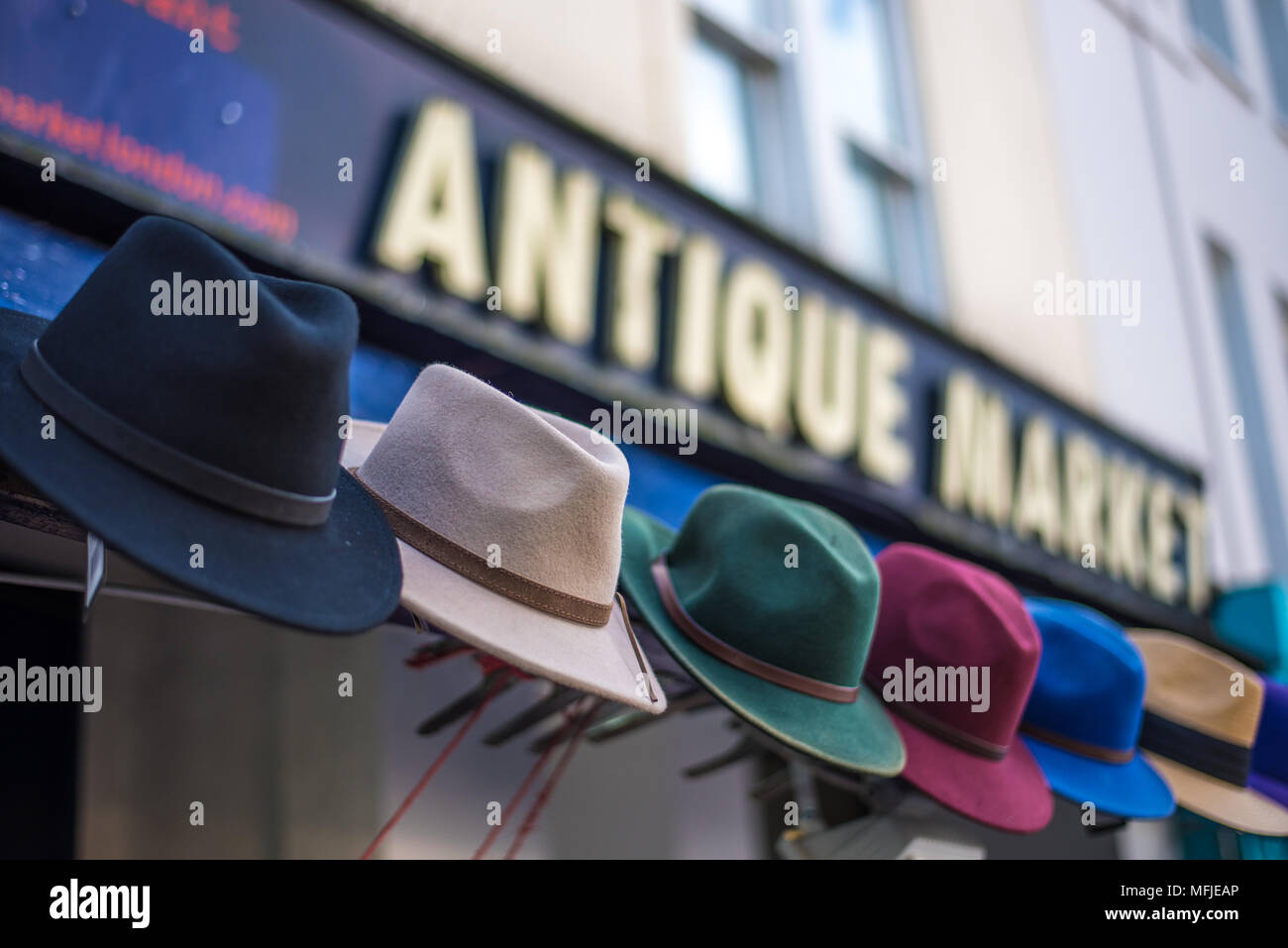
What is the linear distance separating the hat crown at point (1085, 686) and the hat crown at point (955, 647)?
0.29m

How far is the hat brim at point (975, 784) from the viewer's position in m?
2.34

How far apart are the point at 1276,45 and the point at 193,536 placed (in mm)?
10737

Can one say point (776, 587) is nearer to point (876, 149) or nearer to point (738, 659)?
point (738, 659)

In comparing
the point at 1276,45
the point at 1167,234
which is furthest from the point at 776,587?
the point at 1276,45

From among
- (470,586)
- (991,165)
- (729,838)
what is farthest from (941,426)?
(470,586)

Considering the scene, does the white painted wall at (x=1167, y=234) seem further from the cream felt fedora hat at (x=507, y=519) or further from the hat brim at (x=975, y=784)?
the cream felt fedora hat at (x=507, y=519)

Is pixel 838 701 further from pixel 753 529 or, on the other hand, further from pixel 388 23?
pixel 388 23

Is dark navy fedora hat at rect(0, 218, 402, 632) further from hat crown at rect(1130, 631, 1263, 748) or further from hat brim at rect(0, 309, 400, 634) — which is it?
hat crown at rect(1130, 631, 1263, 748)

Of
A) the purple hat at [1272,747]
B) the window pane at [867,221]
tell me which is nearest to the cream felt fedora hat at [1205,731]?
the purple hat at [1272,747]

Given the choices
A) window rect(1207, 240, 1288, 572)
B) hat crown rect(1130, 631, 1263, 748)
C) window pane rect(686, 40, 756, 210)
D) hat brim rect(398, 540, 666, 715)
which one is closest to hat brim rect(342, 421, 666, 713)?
hat brim rect(398, 540, 666, 715)

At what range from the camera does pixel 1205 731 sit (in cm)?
325

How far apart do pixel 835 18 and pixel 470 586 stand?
5.26m
